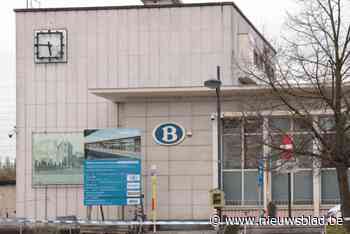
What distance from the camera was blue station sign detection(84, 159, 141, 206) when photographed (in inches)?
1168

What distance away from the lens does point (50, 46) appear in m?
35.1

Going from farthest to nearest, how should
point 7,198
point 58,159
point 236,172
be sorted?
1. point 7,198
2. point 58,159
3. point 236,172

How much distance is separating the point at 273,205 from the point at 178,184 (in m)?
4.35

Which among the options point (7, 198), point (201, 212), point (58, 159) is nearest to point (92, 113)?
point (58, 159)

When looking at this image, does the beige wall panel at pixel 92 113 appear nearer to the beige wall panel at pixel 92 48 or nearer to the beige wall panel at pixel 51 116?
the beige wall panel at pixel 92 48

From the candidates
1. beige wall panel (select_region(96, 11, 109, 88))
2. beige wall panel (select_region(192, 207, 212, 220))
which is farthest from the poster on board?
beige wall panel (select_region(192, 207, 212, 220))

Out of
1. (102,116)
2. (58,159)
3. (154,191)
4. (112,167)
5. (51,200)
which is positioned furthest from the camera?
(102,116)

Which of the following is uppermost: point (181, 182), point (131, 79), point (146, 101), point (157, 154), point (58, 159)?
point (131, 79)

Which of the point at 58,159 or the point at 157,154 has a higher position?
the point at 157,154

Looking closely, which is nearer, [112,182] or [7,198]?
[112,182]

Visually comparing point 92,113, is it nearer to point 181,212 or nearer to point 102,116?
point 102,116

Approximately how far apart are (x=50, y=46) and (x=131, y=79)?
3.89 meters

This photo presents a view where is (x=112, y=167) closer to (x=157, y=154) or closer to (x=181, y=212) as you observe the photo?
(x=157, y=154)

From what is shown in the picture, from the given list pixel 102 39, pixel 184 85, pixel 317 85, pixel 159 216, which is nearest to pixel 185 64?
pixel 184 85
